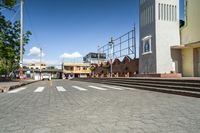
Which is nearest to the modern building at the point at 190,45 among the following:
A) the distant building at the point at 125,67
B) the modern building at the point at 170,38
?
the modern building at the point at 170,38

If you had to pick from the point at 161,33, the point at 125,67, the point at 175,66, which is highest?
the point at 161,33

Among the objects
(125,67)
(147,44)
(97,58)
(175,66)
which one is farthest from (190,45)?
(97,58)

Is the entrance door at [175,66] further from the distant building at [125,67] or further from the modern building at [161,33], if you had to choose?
the distant building at [125,67]

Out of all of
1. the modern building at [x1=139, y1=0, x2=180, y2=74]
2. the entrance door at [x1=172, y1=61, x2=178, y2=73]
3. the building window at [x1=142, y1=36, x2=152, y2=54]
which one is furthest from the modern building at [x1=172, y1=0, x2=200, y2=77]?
the building window at [x1=142, y1=36, x2=152, y2=54]

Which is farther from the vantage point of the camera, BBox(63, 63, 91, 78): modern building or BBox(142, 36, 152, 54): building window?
BBox(63, 63, 91, 78): modern building

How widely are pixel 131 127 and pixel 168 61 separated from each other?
76.3 ft

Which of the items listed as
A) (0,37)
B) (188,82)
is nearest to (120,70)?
(0,37)

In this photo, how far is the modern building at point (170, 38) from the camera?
26062mm

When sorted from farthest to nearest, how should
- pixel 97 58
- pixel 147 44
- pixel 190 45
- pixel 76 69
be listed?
pixel 76 69 < pixel 97 58 < pixel 147 44 < pixel 190 45

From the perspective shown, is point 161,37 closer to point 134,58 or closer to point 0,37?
point 134,58

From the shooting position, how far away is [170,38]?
27609 millimetres

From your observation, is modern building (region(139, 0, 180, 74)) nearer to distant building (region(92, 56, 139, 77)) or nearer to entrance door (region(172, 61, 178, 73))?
entrance door (region(172, 61, 178, 73))

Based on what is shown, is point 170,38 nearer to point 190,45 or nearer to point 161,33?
point 161,33

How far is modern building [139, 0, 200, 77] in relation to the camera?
1026 inches
